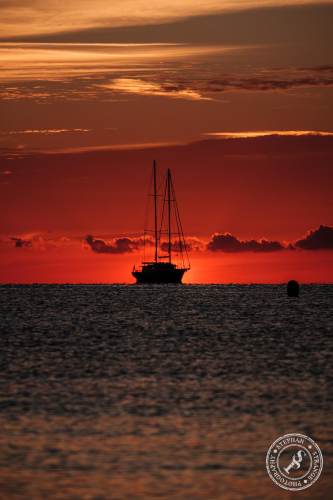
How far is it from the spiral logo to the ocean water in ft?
1.00

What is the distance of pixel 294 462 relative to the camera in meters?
33.2

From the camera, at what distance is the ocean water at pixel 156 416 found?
3056 centimetres

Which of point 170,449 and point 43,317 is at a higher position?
point 43,317

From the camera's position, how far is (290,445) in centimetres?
3559

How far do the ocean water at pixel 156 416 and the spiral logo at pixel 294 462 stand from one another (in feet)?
1.00

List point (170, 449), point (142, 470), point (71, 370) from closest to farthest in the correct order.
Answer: point (142, 470) → point (170, 449) → point (71, 370)

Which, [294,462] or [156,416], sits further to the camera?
[156,416]

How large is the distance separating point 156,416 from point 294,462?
919cm

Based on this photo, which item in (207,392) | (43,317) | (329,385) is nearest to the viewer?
(207,392)

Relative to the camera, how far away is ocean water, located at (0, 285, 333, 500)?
3056cm

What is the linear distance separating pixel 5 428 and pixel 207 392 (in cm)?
1362

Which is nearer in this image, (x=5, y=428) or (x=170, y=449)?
(x=170, y=449)

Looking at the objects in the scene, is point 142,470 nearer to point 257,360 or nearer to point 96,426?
point 96,426

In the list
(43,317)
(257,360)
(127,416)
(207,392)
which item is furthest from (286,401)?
(43,317)
